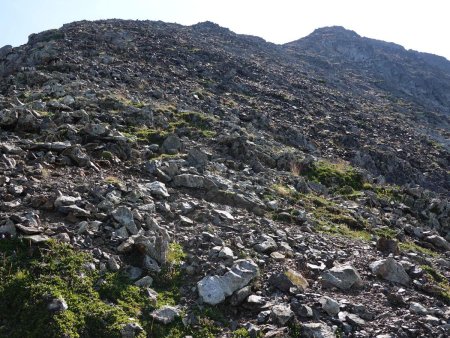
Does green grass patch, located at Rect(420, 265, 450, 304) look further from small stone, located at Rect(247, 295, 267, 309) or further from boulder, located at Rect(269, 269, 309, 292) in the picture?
small stone, located at Rect(247, 295, 267, 309)

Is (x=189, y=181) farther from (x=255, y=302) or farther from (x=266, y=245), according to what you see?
(x=255, y=302)

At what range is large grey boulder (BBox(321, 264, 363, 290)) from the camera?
7.94 m

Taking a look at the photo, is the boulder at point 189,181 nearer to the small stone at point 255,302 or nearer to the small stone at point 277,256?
the small stone at point 277,256

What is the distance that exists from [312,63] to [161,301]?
65.1 m

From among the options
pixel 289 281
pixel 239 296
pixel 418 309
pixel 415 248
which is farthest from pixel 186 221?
pixel 415 248

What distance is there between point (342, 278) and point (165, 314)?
358cm

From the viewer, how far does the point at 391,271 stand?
8.62 metres

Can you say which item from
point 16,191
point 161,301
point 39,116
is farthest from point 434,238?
point 39,116

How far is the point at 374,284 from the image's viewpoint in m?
8.21

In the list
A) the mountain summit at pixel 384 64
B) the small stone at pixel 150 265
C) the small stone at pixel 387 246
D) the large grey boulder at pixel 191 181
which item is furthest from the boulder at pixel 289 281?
the mountain summit at pixel 384 64

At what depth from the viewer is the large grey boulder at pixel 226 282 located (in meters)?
7.00

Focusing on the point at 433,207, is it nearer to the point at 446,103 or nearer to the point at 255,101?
the point at 255,101

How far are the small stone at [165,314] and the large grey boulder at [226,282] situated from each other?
0.60m

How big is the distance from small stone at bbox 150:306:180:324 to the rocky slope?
3 cm
